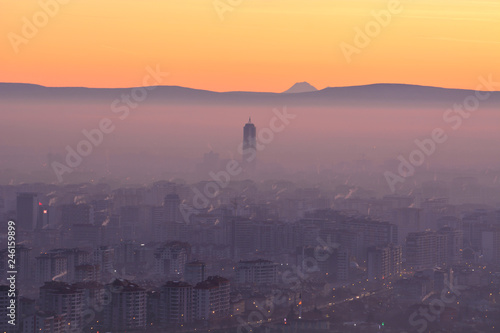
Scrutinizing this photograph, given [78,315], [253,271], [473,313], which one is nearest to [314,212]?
[253,271]

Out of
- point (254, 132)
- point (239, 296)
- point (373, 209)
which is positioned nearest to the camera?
point (239, 296)

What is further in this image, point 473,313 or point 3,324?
point 473,313

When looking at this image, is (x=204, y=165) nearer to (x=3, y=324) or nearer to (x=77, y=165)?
(x=77, y=165)

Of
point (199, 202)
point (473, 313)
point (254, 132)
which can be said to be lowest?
point (473, 313)

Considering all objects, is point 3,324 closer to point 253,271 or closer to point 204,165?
point 253,271

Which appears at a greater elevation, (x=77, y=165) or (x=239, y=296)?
(x=77, y=165)

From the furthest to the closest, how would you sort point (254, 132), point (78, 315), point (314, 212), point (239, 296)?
1. point (254, 132)
2. point (314, 212)
3. point (239, 296)
4. point (78, 315)

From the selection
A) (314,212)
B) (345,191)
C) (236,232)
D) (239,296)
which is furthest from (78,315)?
(345,191)
